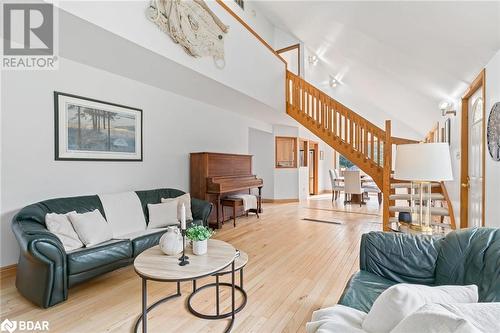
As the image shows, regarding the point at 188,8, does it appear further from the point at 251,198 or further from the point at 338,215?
the point at 338,215

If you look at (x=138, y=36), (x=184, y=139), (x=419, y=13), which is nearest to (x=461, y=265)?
(x=419, y=13)

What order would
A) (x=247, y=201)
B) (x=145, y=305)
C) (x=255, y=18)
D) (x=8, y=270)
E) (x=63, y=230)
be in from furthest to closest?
(x=255, y=18) < (x=247, y=201) < (x=8, y=270) < (x=63, y=230) < (x=145, y=305)

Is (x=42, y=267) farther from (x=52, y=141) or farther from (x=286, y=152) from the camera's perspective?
(x=286, y=152)

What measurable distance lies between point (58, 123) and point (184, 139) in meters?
2.02

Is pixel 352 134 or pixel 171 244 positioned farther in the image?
pixel 352 134

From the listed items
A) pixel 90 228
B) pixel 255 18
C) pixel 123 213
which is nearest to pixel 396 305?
pixel 90 228

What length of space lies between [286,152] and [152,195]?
5.11m

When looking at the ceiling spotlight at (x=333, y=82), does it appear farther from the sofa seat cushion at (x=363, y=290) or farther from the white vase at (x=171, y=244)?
the white vase at (x=171, y=244)

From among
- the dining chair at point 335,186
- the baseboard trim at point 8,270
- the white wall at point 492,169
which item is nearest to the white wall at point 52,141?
the baseboard trim at point 8,270

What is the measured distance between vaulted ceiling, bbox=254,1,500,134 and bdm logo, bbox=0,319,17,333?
4608 millimetres

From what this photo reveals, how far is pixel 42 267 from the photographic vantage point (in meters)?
2.02

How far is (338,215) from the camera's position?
584cm

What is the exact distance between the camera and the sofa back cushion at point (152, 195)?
3506 millimetres
